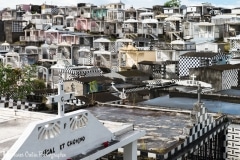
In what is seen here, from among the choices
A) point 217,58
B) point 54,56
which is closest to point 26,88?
point 217,58

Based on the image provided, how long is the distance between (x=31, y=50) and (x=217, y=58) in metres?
22.6

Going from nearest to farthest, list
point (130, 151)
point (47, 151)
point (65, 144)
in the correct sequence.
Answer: point (47, 151) < point (65, 144) < point (130, 151)

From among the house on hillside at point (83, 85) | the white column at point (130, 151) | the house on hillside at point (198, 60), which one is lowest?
the house on hillside at point (83, 85)

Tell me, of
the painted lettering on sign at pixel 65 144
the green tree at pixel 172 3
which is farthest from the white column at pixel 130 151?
the green tree at pixel 172 3

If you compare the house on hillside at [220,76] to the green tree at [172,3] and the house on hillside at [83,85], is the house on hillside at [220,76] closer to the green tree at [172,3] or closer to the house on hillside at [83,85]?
the house on hillside at [83,85]

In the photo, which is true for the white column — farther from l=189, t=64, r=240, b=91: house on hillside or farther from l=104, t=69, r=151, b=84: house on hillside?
l=104, t=69, r=151, b=84: house on hillside

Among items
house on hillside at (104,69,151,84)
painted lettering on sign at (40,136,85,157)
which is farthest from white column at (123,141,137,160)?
house on hillside at (104,69,151,84)

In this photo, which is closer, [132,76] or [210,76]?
[210,76]

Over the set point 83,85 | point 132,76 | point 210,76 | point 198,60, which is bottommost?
point 83,85

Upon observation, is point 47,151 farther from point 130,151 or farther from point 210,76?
point 210,76

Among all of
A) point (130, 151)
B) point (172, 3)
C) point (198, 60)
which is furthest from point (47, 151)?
point (172, 3)

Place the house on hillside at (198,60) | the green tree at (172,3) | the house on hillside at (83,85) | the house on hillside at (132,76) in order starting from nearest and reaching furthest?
the house on hillside at (83,85)
the house on hillside at (198,60)
the house on hillside at (132,76)
the green tree at (172,3)

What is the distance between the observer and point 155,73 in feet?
122

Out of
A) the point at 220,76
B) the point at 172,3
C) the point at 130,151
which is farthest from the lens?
the point at 172,3
